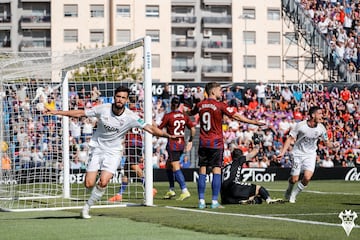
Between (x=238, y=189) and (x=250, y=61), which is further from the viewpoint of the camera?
(x=250, y=61)

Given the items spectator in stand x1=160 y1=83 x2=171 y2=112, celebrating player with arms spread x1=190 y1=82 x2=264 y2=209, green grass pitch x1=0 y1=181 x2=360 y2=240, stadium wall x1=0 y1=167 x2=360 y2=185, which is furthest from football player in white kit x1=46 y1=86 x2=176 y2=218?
spectator in stand x1=160 y1=83 x2=171 y2=112

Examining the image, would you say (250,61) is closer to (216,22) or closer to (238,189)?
(216,22)

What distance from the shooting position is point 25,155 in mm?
25766

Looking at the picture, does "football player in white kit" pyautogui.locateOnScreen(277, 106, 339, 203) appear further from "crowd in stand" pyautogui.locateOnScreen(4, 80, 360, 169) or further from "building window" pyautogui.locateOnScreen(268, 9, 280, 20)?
"building window" pyautogui.locateOnScreen(268, 9, 280, 20)

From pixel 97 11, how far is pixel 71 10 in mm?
2500

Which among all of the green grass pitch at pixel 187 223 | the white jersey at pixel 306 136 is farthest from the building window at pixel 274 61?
the green grass pitch at pixel 187 223

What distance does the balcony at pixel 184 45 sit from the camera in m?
87.7

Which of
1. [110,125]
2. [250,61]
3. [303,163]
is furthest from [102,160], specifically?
[250,61]

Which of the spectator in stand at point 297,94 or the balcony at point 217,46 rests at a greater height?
the balcony at point 217,46

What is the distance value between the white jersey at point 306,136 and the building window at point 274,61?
2816 inches

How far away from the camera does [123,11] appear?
281 feet

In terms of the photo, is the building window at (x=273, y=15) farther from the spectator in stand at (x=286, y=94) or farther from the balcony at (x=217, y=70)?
the spectator in stand at (x=286, y=94)

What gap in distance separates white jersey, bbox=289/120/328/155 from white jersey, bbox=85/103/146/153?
5102 millimetres

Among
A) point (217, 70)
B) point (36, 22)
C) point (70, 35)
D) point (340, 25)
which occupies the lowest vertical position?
point (217, 70)
